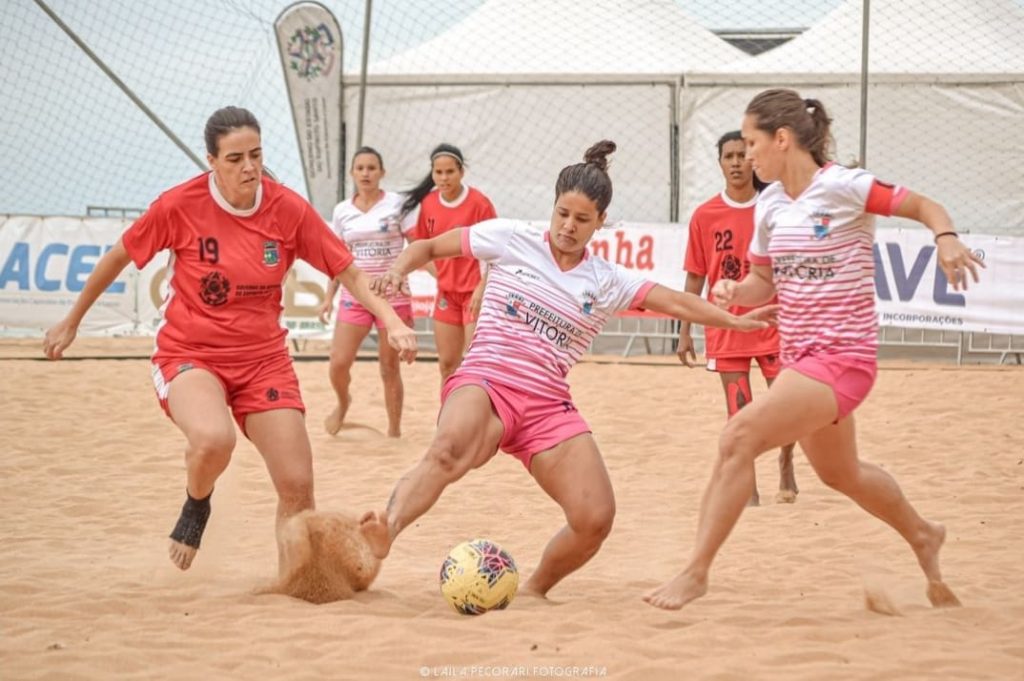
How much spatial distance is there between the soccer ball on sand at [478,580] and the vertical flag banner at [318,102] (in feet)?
33.7

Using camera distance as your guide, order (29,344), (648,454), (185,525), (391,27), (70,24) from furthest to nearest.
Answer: (29,344) < (391,27) < (70,24) < (648,454) < (185,525)

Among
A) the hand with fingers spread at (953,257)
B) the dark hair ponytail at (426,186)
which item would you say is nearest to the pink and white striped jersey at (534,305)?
the hand with fingers spread at (953,257)

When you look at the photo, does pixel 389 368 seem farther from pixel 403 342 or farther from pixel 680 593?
pixel 680 593

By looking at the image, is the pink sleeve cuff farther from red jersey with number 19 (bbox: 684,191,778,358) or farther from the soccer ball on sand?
red jersey with number 19 (bbox: 684,191,778,358)

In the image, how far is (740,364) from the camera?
22.9 ft

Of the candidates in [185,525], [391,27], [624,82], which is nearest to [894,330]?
[624,82]

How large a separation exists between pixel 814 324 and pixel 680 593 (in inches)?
40.2

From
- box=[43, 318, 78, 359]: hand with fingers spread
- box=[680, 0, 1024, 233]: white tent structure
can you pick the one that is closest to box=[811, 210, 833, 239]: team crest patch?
box=[43, 318, 78, 359]: hand with fingers spread

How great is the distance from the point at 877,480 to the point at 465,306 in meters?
4.88

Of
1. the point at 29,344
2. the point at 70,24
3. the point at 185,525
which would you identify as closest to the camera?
the point at 185,525

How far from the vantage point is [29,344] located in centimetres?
1587

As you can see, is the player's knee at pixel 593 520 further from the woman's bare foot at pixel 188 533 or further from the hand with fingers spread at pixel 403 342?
the woman's bare foot at pixel 188 533

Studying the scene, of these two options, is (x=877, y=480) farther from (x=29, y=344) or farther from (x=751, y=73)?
(x=29, y=344)

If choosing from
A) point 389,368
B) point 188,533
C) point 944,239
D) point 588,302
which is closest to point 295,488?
point 188,533
